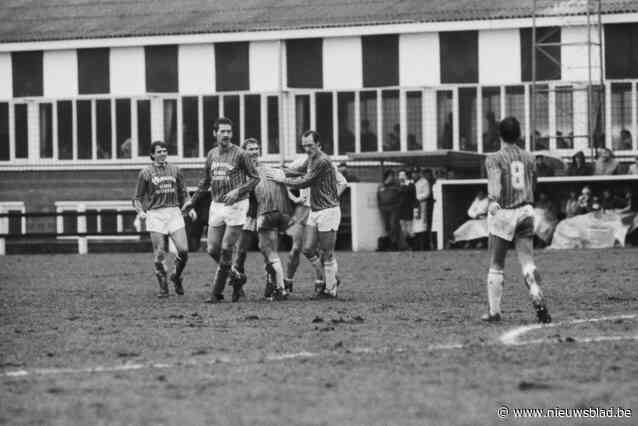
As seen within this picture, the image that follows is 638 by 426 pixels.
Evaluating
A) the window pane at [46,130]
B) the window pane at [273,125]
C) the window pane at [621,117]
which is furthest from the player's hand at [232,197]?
the window pane at [46,130]

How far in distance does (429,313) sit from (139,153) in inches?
1123

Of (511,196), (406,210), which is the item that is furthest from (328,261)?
(406,210)

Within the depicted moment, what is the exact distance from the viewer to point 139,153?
44.0m

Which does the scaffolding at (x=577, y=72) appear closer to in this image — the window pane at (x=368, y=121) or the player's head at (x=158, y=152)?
the window pane at (x=368, y=121)

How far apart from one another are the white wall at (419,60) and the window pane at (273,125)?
3386 millimetres

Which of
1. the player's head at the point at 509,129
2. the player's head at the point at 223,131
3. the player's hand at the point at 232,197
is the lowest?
the player's hand at the point at 232,197

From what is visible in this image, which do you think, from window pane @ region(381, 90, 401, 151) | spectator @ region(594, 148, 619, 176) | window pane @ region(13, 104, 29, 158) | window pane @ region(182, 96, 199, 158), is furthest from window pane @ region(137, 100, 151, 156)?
spectator @ region(594, 148, 619, 176)

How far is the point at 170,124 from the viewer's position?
4394 centimetres

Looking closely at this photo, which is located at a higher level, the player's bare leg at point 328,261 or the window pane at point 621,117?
the window pane at point 621,117

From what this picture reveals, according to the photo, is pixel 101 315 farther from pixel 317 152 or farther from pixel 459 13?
pixel 459 13

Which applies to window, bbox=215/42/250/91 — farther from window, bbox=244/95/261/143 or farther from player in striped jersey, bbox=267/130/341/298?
player in striped jersey, bbox=267/130/341/298

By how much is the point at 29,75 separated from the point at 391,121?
1096 centimetres

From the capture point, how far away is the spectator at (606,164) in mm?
35125

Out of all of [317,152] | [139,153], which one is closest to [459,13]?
[139,153]
